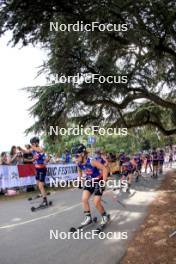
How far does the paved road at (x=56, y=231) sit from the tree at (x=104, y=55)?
463 cm

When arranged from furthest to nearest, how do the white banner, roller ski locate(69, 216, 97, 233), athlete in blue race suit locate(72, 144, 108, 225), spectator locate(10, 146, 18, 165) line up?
spectator locate(10, 146, 18, 165)
the white banner
athlete in blue race suit locate(72, 144, 108, 225)
roller ski locate(69, 216, 97, 233)

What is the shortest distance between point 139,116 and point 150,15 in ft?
45.3

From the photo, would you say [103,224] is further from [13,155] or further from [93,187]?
[13,155]

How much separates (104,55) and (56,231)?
8130mm

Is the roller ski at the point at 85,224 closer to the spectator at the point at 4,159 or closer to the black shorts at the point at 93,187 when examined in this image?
the black shorts at the point at 93,187

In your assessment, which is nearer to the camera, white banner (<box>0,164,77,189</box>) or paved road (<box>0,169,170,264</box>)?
paved road (<box>0,169,170,264</box>)

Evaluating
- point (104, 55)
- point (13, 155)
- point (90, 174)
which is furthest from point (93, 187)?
point (13, 155)

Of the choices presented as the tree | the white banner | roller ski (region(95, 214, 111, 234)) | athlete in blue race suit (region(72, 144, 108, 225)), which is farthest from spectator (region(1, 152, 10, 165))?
roller ski (region(95, 214, 111, 234))

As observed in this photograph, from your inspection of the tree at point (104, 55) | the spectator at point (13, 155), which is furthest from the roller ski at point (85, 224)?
the spectator at point (13, 155)

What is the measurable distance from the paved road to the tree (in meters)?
4.63

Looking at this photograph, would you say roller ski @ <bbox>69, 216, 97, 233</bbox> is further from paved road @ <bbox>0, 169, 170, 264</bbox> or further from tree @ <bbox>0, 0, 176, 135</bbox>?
tree @ <bbox>0, 0, 176, 135</bbox>

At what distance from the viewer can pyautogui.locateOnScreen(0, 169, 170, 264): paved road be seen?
253 inches

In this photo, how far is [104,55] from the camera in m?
14.2

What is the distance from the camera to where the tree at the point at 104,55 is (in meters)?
8.20
